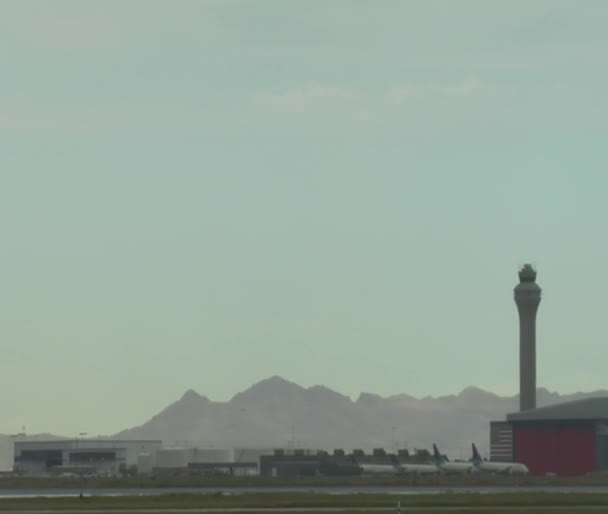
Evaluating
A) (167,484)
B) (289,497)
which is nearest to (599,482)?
(167,484)

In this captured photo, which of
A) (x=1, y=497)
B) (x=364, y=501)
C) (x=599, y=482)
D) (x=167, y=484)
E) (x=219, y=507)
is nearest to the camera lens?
(x=219, y=507)

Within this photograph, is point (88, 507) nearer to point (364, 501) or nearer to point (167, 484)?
point (364, 501)

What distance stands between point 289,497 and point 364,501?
9818 millimetres

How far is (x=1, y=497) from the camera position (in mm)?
133250

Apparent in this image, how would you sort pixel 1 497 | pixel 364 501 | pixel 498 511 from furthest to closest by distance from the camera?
1. pixel 1 497
2. pixel 364 501
3. pixel 498 511

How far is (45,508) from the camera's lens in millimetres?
112250

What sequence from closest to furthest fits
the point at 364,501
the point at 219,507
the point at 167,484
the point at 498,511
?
the point at 498,511 < the point at 219,507 < the point at 364,501 < the point at 167,484

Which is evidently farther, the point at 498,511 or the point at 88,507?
the point at 88,507

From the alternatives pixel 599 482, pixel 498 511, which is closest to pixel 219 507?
pixel 498 511

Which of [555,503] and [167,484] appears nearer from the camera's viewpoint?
[555,503]

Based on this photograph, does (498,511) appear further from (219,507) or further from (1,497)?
(1,497)

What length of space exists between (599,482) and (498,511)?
8222cm

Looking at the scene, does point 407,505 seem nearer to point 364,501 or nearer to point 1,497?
point 364,501

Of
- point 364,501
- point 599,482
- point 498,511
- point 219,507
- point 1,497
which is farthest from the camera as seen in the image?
point 599,482
